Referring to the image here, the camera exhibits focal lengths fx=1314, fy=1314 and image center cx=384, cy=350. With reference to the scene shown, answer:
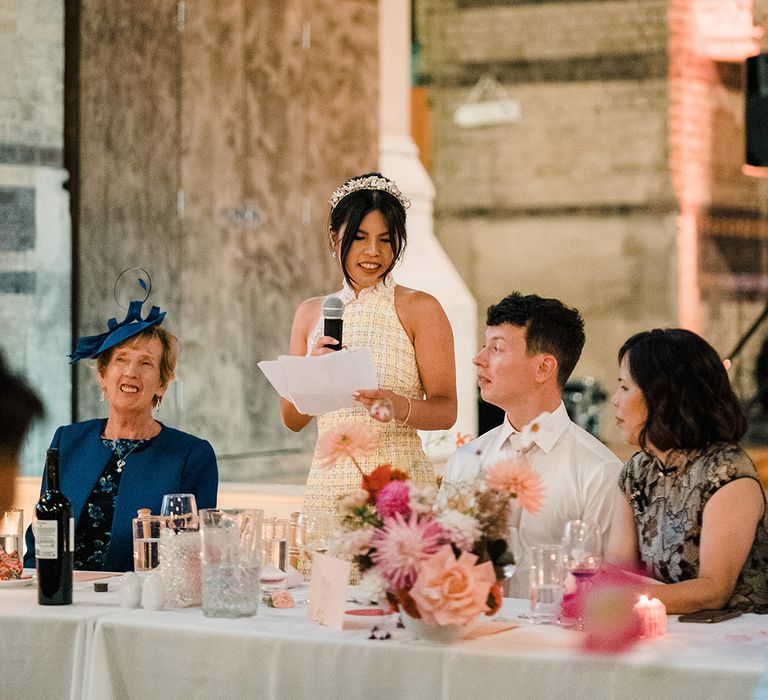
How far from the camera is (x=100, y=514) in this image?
3.16 metres

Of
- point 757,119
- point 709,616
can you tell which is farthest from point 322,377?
point 757,119

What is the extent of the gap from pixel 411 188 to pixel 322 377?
3.83 metres

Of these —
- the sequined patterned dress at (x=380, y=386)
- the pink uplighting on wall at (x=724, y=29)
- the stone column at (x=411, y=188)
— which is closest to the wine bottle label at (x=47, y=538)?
the sequined patterned dress at (x=380, y=386)

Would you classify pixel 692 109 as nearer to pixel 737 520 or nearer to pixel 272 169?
pixel 272 169

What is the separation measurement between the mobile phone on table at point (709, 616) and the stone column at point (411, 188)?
3.83m

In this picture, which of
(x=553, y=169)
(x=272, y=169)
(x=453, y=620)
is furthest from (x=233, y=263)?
(x=553, y=169)

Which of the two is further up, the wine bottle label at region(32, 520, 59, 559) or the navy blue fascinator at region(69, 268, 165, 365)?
the navy blue fascinator at region(69, 268, 165, 365)

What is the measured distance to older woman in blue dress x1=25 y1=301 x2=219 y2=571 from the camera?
313cm

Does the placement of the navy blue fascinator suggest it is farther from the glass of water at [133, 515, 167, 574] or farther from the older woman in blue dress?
the glass of water at [133, 515, 167, 574]

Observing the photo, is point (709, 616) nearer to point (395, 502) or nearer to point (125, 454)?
point (395, 502)

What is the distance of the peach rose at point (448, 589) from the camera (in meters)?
2.04

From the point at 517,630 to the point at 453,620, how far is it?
22cm

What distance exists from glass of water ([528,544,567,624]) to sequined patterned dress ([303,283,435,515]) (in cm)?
95

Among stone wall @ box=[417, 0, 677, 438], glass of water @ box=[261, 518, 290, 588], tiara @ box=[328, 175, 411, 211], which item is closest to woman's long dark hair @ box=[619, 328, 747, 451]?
glass of water @ box=[261, 518, 290, 588]
